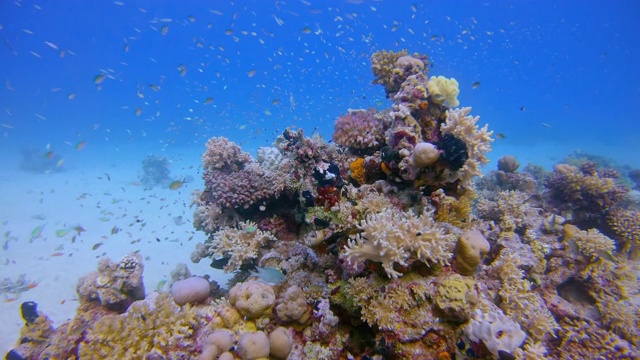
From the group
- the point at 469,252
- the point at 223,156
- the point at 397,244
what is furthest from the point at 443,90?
the point at 223,156

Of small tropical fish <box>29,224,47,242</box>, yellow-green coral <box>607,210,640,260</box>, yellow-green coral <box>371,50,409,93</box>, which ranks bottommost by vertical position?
small tropical fish <box>29,224,47,242</box>

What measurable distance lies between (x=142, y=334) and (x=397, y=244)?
3.84 m

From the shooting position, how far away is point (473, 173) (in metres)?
5.47

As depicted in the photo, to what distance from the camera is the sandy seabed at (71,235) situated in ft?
33.7

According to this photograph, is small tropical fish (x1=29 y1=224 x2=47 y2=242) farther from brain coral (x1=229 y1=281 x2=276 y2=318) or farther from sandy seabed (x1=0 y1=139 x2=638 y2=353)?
brain coral (x1=229 y1=281 x2=276 y2=318)

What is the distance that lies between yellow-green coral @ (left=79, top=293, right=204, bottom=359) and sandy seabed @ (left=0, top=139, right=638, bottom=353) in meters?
A: 5.94

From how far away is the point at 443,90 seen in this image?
6512 mm

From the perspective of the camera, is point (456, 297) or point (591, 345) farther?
point (591, 345)

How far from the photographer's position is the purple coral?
6.72 metres

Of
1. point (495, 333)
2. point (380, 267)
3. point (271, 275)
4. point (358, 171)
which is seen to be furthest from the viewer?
point (358, 171)

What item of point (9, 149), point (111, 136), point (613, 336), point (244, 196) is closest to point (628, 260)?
point (613, 336)

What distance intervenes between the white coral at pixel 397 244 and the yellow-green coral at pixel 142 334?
105 inches

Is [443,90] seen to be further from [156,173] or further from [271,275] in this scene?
[156,173]

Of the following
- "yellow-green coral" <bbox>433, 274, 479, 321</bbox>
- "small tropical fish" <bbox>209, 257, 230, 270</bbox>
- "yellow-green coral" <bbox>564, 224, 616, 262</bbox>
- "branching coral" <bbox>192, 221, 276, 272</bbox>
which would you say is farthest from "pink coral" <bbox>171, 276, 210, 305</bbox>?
"yellow-green coral" <bbox>564, 224, 616, 262</bbox>
